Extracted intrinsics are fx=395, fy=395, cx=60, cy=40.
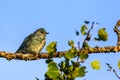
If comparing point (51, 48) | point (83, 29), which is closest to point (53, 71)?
point (51, 48)

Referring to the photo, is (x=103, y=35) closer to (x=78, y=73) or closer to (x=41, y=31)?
(x=78, y=73)

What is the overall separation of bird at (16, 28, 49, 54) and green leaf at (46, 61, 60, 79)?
30.7ft

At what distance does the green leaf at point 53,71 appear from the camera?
233 centimetres

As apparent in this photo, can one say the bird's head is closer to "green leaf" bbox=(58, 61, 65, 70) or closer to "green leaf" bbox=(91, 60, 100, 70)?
"green leaf" bbox=(91, 60, 100, 70)

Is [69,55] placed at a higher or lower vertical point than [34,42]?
higher

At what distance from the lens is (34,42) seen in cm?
1291

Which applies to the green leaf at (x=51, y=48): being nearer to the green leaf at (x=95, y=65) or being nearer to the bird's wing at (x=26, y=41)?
the green leaf at (x=95, y=65)

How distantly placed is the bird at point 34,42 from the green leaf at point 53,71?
9345 millimetres

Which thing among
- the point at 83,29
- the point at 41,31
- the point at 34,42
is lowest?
the point at 34,42

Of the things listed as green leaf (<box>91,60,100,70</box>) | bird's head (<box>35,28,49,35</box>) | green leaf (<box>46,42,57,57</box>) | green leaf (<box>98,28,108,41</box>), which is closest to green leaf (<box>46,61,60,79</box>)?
green leaf (<box>46,42,57,57</box>)

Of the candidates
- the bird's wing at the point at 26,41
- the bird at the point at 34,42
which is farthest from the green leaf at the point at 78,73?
the bird's wing at the point at 26,41

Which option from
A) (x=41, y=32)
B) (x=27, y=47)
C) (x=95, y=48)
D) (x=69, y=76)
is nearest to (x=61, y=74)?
(x=69, y=76)

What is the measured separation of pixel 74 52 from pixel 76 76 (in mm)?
170

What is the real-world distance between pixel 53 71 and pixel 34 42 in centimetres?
1060
